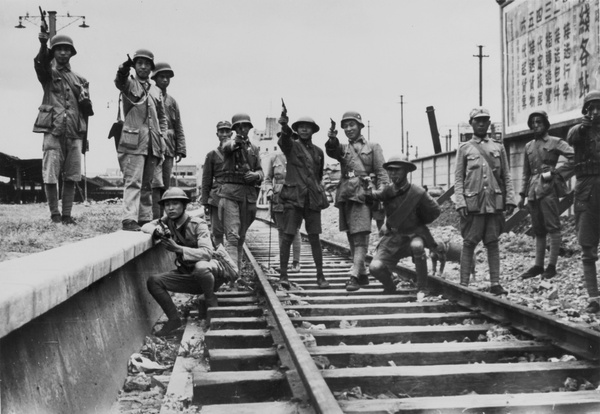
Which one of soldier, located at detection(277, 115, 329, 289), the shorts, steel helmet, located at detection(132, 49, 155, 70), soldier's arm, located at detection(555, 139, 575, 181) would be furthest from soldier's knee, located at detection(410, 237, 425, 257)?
the shorts

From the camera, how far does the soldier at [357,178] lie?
6867 mm

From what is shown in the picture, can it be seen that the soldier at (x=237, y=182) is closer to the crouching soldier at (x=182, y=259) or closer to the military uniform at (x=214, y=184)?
the military uniform at (x=214, y=184)

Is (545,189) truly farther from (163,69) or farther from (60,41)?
(60,41)

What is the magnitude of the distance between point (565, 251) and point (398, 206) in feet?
11.8

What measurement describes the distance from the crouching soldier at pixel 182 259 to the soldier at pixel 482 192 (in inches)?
102

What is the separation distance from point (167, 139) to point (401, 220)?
2.97 m

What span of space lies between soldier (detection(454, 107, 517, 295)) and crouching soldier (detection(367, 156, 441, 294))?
0.36 m

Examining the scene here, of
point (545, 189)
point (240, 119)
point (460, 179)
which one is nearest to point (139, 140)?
point (240, 119)

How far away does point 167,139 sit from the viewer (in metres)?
7.52

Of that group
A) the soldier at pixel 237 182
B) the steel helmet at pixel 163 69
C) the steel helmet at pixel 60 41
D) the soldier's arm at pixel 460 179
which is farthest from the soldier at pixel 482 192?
the steel helmet at pixel 60 41

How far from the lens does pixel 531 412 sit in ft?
9.85

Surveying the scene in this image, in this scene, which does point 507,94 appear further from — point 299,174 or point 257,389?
point 257,389

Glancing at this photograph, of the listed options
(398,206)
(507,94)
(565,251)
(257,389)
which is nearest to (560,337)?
(257,389)

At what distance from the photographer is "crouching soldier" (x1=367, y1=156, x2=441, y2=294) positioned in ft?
21.2
